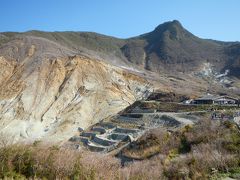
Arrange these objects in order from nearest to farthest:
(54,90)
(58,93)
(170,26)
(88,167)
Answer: (88,167) → (58,93) → (54,90) → (170,26)

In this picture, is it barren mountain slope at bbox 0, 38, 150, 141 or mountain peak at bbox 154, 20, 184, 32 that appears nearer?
barren mountain slope at bbox 0, 38, 150, 141

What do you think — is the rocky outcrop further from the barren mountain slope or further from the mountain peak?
the mountain peak

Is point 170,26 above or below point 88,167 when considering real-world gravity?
above

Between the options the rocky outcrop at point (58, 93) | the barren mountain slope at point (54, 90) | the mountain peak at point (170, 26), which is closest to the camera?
the rocky outcrop at point (58, 93)

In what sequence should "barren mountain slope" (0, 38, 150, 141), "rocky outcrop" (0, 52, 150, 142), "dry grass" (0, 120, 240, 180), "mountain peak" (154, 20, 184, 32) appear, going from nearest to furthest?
"dry grass" (0, 120, 240, 180)
"rocky outcrop" (0, 52, 150, 142)
"barren mountain slope" (0, 38, 150, 141)
"mountain peak" (154, 20, 184, 32)

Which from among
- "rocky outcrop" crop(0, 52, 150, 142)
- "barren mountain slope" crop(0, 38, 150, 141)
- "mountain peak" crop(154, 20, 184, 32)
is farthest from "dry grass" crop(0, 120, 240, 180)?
"mountain peak" crop(154, 20, 184, 32)

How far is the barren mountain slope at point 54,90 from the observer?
6281 centimetres

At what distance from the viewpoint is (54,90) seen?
239ft

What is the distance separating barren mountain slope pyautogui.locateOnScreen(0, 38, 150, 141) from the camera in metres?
62.8

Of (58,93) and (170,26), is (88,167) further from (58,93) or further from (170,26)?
(170,26)

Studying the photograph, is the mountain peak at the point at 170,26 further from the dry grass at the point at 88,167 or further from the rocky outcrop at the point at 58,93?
the dry grass at the point at 88,167

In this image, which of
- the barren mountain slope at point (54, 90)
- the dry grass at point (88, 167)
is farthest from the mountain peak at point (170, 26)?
the dry grass at point (88, 167)

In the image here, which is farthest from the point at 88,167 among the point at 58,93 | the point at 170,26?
the point at 170,26

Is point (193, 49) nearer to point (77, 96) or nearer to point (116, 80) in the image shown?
point (116, 80)
